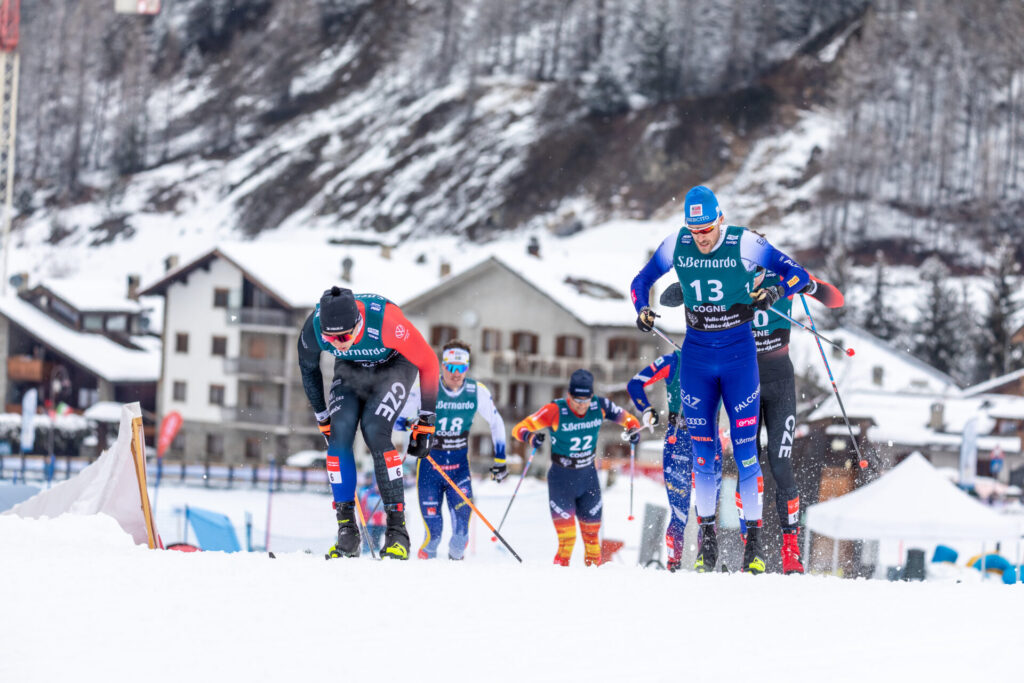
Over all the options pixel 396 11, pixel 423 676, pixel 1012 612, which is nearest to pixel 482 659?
pixel 423 676

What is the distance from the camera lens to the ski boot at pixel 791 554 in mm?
6516

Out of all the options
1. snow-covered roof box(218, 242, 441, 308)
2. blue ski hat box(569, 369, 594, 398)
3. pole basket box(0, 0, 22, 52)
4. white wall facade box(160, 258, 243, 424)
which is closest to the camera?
blue ski hat box(569, 369, 594, 398)

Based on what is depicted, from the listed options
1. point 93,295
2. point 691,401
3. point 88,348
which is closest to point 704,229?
point 691,401

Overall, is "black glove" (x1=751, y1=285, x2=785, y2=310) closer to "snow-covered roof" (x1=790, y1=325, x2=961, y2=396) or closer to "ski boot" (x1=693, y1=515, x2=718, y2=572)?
"ski boot" (x1=693, y1=515, x2=718, y2=572)

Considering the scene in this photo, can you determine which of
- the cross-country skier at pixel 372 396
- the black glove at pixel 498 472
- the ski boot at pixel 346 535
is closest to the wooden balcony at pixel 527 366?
the black glove at pixel 498 472

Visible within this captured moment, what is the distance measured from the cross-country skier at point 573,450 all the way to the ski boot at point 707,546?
170 cm

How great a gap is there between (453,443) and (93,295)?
4067 cm

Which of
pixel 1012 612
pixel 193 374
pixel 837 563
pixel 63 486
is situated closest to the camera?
pixel 1012 612

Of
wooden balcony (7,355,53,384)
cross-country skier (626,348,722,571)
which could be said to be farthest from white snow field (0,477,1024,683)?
wooden balcony (7,355,53,384)

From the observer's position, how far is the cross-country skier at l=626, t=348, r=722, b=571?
789cm

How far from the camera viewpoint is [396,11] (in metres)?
113

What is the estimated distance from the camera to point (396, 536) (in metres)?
6.34

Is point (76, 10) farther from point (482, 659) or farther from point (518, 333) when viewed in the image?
point (482, 659)

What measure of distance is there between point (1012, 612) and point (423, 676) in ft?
8.48
